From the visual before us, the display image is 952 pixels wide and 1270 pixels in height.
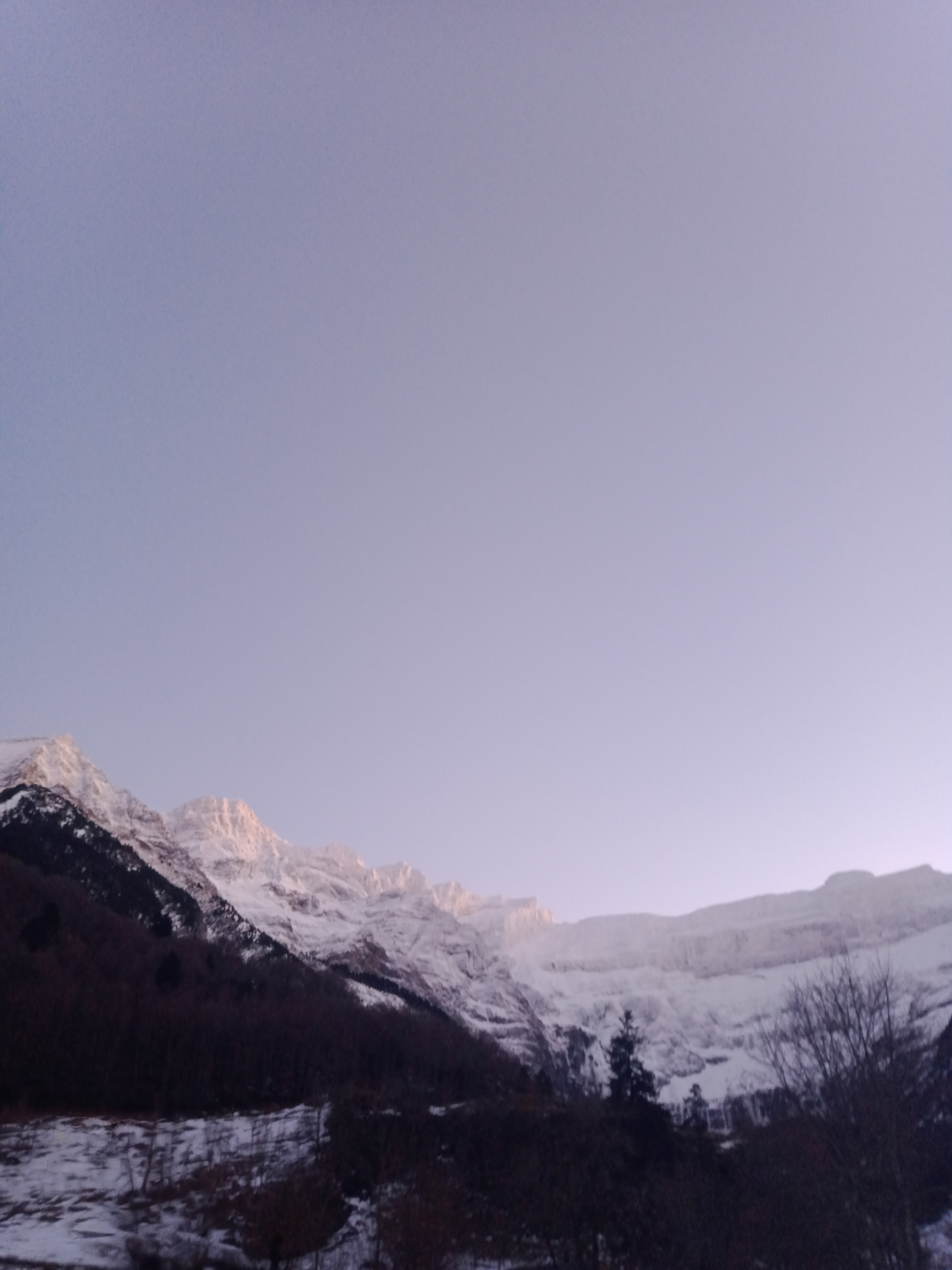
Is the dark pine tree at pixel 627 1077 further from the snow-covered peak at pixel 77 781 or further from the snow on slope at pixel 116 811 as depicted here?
the snow-covered peak at pixel 77 781

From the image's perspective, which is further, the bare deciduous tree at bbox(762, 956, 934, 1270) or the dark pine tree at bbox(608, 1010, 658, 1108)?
the dark pine tree at bbox(608, 1010, 658, 1108)

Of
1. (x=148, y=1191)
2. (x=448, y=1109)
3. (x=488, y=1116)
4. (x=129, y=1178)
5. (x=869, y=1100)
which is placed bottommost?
(x=488, y=1116)

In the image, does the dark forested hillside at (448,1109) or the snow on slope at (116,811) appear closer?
the dark forested hillside at (448,1109)

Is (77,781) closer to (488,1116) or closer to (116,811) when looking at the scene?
(116,811)

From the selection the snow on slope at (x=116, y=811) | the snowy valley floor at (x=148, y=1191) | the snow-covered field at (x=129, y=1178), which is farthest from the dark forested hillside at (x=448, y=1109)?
the snow on slope at (x=116, y=811)

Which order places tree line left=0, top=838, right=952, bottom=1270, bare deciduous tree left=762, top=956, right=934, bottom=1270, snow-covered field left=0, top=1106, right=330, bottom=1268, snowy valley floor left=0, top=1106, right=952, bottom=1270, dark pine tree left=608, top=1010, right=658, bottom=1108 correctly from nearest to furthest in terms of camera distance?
1. bare deciduous tree left=762, top=956, right=934, bottom=1270
2. tree line left=0, top=838, right=952, bottom=1270
3. snowy valley floor left=0, top=1106, right=952, bottom=1270
4. snow-covered field left=0, top=1106, right=330, bottom=1268
5. dark pine tree left=608, top=1010, right=658, bottom=1108

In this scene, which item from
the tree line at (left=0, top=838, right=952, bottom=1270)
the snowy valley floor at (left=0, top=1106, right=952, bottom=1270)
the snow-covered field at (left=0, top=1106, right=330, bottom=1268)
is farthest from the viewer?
the snow-covered field at (left=0, top=1106, right=330, bottom=1268)

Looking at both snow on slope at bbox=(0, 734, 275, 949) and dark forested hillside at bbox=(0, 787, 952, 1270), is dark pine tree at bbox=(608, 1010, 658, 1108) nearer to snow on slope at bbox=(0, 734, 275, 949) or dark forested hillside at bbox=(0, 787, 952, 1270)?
dark forested hillside at bbox=(0, 787, 952, 1270)

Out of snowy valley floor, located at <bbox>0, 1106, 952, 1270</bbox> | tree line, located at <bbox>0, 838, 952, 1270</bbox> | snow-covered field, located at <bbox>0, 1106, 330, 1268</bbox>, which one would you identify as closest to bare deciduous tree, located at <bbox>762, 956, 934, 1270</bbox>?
tree line, located at <bbox>0, 838, 952, 1270</bbox>

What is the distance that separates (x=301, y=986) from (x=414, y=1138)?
287ft

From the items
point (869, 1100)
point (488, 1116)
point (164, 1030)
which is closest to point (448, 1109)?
point (488, 1116)

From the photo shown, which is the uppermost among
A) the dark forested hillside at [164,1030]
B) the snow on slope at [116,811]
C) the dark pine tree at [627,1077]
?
the snow on slope at [116,811]

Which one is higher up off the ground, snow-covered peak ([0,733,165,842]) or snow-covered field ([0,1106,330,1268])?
snow-covered peak ([0,733,165,842])

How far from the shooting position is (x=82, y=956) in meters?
102
